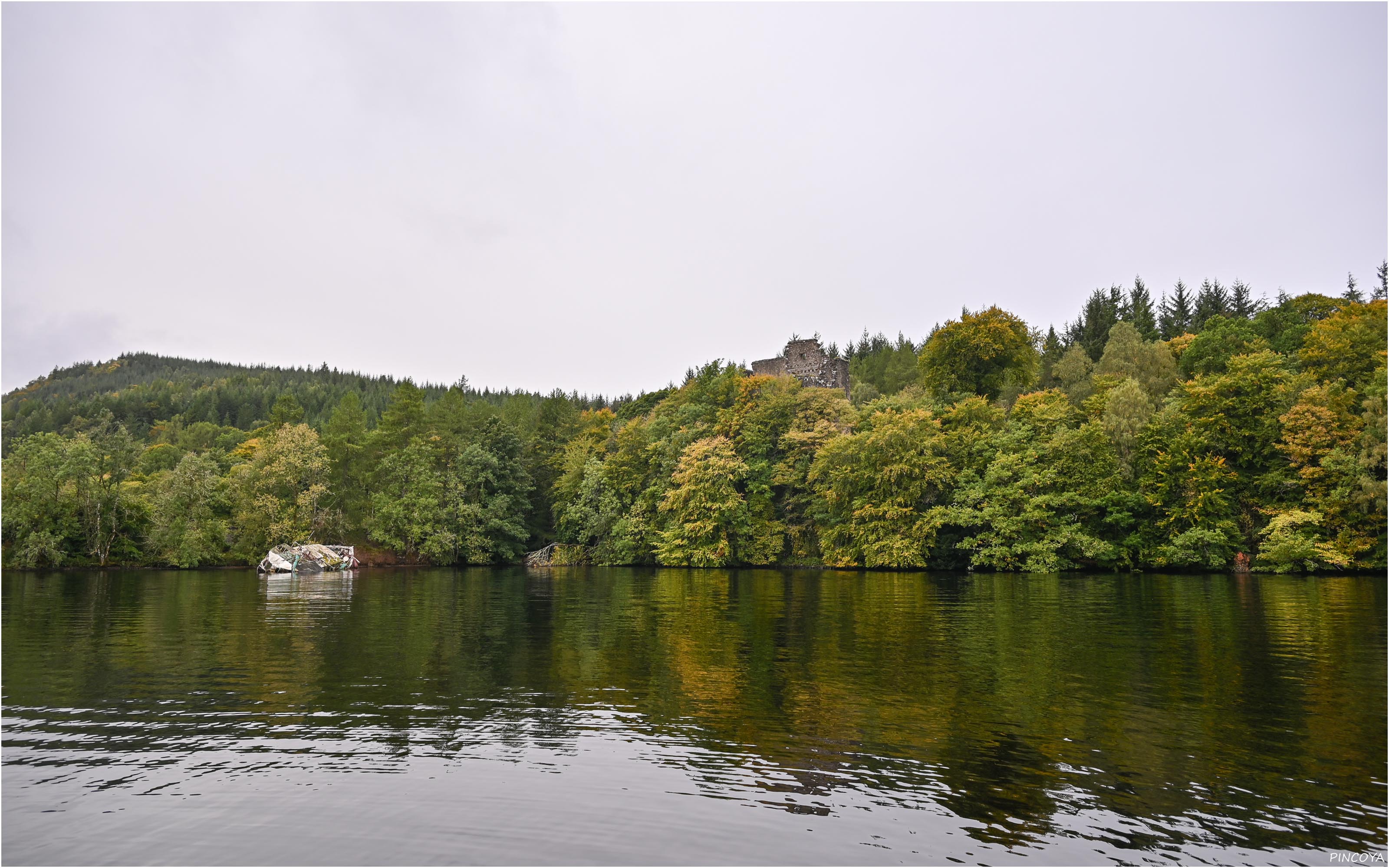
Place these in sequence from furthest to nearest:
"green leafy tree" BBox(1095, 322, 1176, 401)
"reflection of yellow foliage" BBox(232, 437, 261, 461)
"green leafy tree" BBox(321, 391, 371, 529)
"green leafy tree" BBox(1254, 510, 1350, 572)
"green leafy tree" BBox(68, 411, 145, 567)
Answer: "reflection of yellow foliage" BBox(232, 437, 261, 461) < "green leafy tree" BBox(321, 391, 371, 529) < "green leafy tree" BBox(1095, 322, 1176, 401) < "green leafy tree" BBox(68, 411, 145, 567) < "green leafy tree" BBox(1254, 510, 1350, 572)

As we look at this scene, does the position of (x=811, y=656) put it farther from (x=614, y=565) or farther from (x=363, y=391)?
(x=363, y=391)

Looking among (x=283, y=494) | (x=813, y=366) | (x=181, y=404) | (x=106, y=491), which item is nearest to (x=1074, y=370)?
(x=813, y=366)

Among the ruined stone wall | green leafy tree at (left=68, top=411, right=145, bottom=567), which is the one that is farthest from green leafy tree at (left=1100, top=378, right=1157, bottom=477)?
green leafy tree at (left=68, top=411, right=145, bottom=567)

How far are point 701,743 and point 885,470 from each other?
49.2 meters

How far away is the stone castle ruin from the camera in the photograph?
78938 millimetres

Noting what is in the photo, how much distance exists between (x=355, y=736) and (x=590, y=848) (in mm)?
5393

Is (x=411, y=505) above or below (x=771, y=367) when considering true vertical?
below

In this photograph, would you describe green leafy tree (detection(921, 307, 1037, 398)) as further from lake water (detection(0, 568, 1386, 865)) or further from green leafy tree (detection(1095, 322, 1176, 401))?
lake water (detection(0, 568, 1386, 865))

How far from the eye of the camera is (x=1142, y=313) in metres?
85.3

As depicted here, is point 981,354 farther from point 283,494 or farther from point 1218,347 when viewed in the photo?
point 283,494

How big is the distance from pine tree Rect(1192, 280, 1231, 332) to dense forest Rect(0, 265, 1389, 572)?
0.26m

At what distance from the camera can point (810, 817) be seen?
26.5 ft

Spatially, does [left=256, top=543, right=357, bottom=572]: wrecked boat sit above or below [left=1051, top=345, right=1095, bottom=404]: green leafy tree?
below

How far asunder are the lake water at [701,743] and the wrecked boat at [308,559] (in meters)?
39.6
